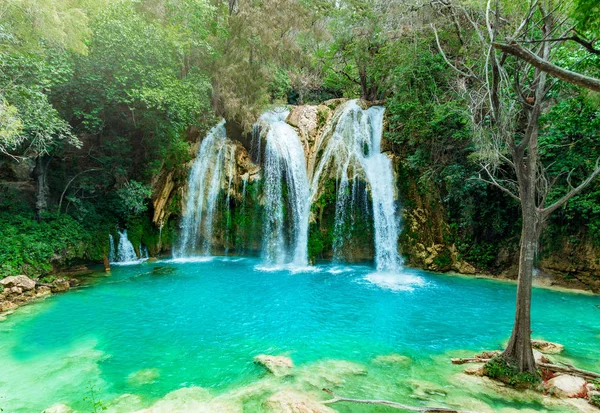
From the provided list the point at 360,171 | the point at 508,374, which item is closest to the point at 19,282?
the point at 508,374

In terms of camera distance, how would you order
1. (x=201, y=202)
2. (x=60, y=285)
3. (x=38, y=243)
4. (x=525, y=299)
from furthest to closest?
(x=201, y=202), (x=38, y=243), (x=60, y=285), (x=525, y=299)

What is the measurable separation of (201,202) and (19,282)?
767cm

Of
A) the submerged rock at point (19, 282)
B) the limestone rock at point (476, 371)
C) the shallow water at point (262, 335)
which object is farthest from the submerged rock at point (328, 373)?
the submerged rock at point (19, 282)

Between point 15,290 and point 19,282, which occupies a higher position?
point 19,282

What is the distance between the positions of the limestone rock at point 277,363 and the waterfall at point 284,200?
8.31m

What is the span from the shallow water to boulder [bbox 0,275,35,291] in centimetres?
93

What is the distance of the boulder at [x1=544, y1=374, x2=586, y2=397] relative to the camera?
183 inches

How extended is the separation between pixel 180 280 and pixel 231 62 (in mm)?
10625

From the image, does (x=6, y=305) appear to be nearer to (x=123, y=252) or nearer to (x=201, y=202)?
(x=123, y=252)

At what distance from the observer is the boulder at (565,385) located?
183 inches

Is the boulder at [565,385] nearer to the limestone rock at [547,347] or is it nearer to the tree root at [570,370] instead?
the tree root at [570,370]

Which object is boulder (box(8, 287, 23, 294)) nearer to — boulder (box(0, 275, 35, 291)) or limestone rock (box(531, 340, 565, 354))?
boulder (box(0, 275, 35, 291))

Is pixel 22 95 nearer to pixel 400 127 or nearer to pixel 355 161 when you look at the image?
pixel 355 161

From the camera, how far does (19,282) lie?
920 cm
